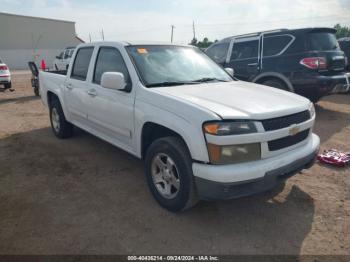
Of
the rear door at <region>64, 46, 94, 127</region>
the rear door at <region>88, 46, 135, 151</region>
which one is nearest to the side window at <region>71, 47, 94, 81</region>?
the rear door at <region>64, 46, 94, 127</region>

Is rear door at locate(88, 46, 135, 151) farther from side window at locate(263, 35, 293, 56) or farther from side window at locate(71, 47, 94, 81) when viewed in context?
side window at locate(263, 35, 293, 56)

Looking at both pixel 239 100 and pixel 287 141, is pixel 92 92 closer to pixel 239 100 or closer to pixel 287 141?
pixel 239 100

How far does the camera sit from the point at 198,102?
116 inches

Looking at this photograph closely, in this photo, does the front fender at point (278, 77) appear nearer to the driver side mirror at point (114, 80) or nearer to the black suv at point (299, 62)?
the black suv at point (299, 62)

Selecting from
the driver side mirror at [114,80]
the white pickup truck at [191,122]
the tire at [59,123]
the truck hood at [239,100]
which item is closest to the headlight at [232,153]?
the white pickup truck at [191,122]

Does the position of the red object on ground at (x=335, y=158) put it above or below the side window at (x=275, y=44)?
below

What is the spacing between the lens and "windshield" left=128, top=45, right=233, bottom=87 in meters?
3.67

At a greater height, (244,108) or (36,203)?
(244,108)

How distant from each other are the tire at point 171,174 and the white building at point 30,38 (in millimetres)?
37627

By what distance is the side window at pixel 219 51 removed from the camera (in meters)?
8.39

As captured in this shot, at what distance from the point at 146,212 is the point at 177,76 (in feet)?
5.49

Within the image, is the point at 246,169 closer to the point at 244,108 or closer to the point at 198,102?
the point at 244,108

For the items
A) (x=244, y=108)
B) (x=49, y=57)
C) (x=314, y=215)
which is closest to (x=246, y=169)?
(x=244, y=108)

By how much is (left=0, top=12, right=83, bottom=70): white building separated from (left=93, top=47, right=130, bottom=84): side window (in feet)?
118
